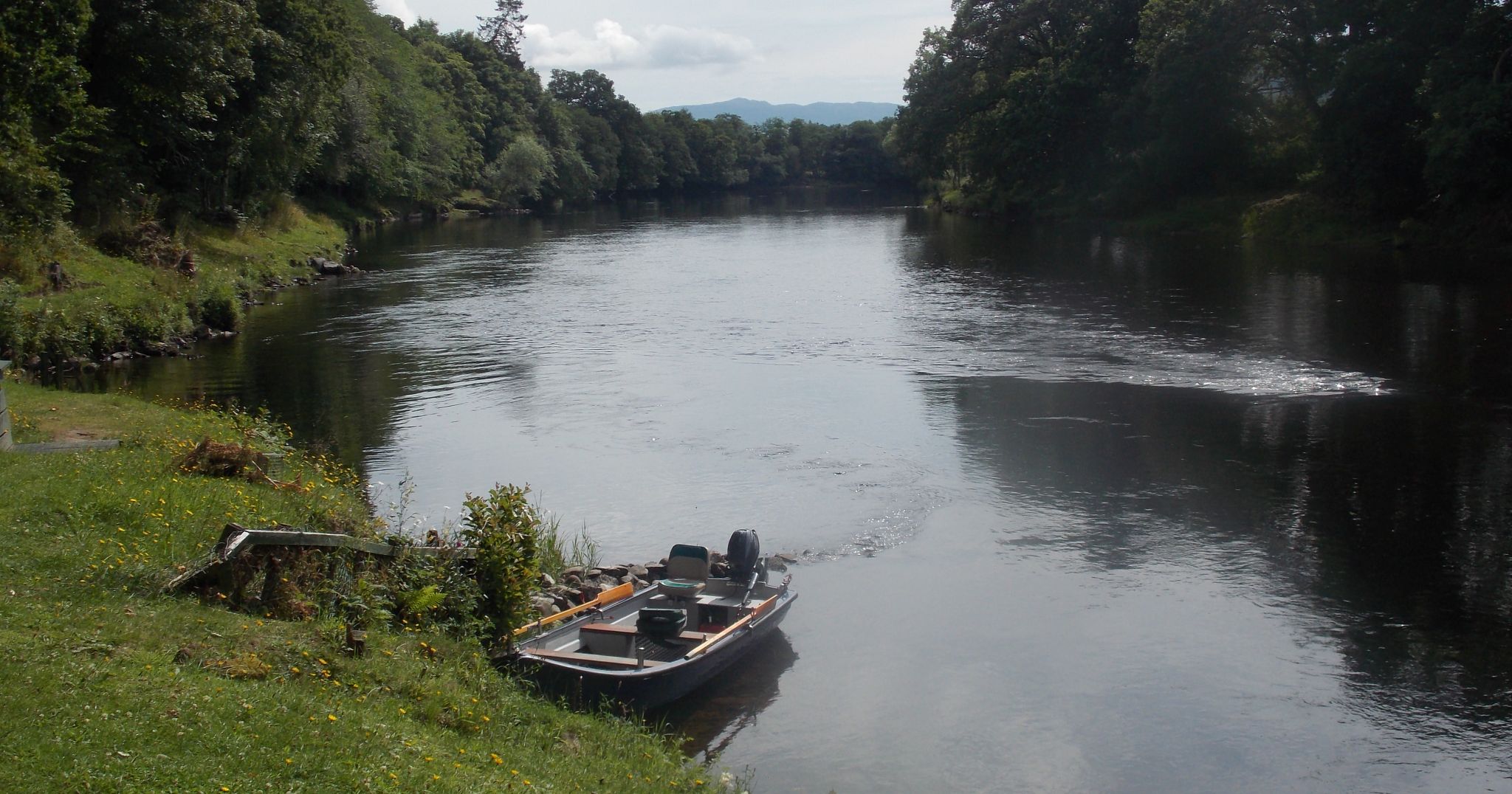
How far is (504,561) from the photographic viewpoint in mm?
12688

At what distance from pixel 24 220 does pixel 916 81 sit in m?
82.1

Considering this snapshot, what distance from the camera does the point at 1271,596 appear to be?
16109 millimetres

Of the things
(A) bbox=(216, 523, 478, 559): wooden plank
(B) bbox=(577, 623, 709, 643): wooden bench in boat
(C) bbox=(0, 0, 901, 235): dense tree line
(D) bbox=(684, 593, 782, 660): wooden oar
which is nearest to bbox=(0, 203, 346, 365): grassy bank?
(C) bbox=(0, 0, 901, 235): dense tree line

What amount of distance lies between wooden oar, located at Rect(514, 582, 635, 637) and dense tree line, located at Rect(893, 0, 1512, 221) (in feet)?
149

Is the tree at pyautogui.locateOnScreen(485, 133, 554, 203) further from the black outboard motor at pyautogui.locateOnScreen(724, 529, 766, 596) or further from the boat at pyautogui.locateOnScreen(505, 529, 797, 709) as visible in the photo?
the black outboard motor at pyautogui.locateOnScreen(724, 529, 766, 596)

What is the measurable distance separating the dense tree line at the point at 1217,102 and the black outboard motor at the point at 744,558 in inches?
1723

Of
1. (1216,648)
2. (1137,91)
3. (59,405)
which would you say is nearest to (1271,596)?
(1216,648)

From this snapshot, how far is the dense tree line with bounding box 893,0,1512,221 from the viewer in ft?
164

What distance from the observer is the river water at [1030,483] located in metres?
12.8

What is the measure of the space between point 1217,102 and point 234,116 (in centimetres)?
5322

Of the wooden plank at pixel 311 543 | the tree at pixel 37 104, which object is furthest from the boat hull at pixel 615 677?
the tree at pixel 37 104

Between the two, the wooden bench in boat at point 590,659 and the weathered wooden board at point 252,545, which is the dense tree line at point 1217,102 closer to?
the wooden bench in boat at point 590,659

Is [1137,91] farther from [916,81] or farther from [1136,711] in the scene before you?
[1136,711]

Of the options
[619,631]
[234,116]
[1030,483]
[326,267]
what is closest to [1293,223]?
[326,267]
